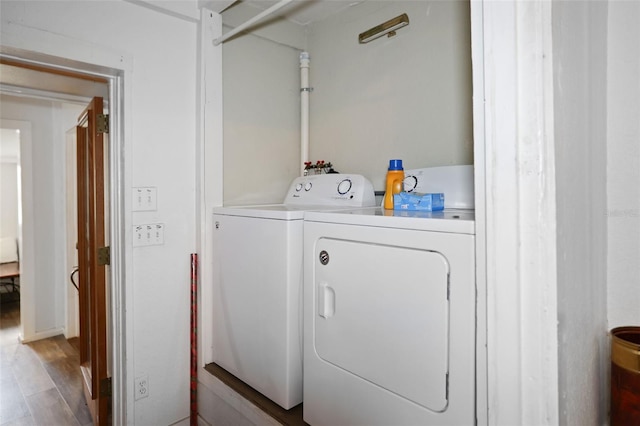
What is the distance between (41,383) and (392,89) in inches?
138

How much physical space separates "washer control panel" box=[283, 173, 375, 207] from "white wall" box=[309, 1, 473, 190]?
0.99 feet

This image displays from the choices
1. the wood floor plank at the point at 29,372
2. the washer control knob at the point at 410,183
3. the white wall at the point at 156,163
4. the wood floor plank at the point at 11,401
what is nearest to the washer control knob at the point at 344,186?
the washer control knob at the point at 410,183

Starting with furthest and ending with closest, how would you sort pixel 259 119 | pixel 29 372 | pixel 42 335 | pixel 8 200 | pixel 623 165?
1. pixel 8 200
2. pixel 42 335
3. pixel 29 372
4. pixel 259 119
5. pixel 623 165

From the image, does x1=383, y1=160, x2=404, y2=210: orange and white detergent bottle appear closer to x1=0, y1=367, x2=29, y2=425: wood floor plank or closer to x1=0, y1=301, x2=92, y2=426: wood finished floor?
x1=0, y1=301, x2=92, y2=426: wood finished floor

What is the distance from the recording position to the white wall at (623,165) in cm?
125

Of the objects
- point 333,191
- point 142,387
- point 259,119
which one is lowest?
point 142,387

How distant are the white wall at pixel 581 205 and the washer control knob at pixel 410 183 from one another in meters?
0.79

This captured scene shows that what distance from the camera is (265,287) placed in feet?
5.35

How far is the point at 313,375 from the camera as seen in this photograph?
1438mm

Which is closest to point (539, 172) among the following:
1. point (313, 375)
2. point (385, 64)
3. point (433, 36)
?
point (313, 375)

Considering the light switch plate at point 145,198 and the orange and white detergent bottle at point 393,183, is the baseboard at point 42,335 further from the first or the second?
the orange and white detergent bottle at point 393,183

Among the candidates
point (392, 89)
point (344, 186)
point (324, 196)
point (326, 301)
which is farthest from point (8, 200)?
point (326, 301)

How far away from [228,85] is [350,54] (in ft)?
2.69

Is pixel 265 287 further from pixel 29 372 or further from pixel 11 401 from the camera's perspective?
pixel 29 372
